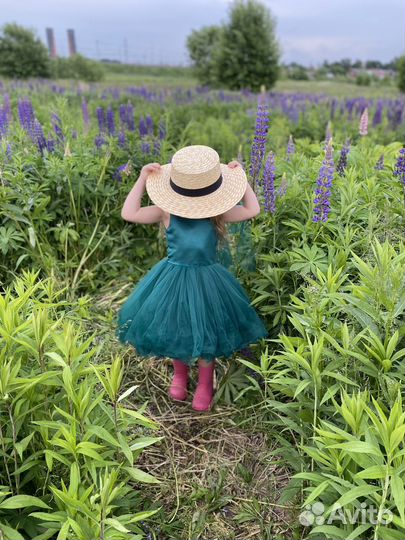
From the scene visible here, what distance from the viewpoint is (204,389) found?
2.49m

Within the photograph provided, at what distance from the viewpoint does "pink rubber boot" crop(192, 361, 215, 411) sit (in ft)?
8.14

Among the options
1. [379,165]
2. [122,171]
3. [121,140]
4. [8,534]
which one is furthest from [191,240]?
[121,140]

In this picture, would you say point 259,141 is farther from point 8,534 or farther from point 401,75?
point 401,75

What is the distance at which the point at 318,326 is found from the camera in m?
1.71

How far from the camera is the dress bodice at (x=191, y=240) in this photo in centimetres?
234

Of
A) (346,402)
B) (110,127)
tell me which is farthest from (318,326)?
(110,127)

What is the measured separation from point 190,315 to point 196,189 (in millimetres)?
622

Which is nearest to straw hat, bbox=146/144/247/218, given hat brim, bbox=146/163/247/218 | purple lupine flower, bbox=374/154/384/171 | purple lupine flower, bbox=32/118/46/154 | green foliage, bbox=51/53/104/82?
hat brim, bbox=146/163/247/218

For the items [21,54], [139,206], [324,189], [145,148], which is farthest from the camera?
[21,54]

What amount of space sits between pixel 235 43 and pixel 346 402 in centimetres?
1651

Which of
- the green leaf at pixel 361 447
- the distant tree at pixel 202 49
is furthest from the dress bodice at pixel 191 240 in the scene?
the distant tree at pixel 202 49

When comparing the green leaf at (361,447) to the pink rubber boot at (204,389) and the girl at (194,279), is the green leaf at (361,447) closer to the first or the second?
the girl at (194,279)

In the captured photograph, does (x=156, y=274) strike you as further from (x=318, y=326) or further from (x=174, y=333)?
(x=318, y=326)

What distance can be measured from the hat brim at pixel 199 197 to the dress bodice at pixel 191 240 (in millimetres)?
105
